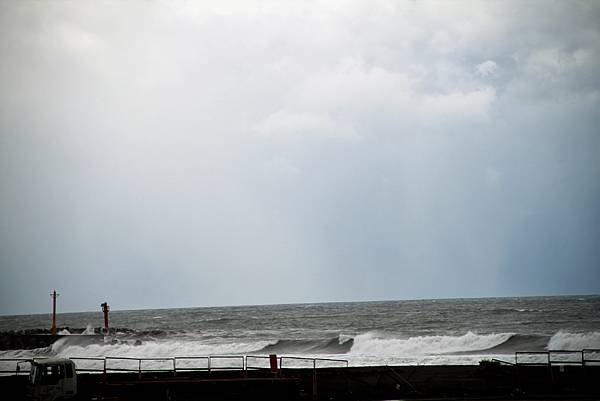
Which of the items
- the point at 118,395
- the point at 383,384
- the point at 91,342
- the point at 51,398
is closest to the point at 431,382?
the point at 383,384

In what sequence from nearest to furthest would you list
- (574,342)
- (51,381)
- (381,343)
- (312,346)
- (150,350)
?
1. (51,381)
2. (574,342)
3. (150,350)
4. (312,346)
5. (381,343)

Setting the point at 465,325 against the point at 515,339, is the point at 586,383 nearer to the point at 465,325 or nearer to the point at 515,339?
the point at 515,339

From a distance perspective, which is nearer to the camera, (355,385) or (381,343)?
(355,385)

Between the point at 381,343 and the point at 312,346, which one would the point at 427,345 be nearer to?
the point at 381,343

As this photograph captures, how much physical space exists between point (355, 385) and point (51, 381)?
1095cm

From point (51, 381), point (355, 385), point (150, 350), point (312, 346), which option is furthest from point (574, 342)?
point (51, 381)

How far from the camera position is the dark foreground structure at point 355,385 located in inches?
816

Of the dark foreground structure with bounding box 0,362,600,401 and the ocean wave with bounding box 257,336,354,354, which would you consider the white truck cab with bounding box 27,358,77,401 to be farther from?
the ocean wave with bounding box 257,336,354,354

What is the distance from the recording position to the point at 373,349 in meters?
50.9

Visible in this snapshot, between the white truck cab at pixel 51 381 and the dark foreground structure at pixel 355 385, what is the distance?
4.02ft

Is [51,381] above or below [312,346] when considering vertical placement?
above

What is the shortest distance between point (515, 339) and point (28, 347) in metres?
44.0

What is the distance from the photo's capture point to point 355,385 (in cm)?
2305

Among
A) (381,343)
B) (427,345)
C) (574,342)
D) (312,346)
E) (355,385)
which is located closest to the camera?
(355,385)
